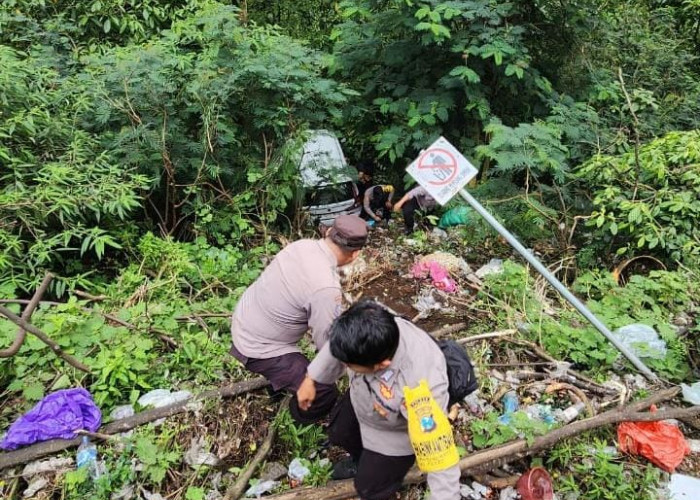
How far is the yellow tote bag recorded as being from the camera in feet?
6.03

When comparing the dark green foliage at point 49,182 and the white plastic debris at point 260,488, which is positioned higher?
the dark green foliage at point 49,182

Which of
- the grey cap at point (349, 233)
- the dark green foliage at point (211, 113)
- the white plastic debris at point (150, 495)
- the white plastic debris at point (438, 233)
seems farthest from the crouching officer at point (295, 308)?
the white plastic debris at point (438, 233)

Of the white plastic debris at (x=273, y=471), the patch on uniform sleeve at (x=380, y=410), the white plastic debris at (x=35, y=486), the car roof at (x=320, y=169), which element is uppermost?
the patch on uniform sleeve at (x=380, y=410)

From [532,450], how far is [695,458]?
1183 mm

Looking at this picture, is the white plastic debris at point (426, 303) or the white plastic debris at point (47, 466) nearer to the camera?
the white plastic debris at point (47, 466)

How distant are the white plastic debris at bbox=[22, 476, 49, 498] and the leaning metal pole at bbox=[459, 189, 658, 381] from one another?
304 centimetres

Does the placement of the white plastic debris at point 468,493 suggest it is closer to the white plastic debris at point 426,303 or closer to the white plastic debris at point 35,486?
the white plastic debris at point 426,303

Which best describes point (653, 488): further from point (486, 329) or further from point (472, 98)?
point (472, 98)

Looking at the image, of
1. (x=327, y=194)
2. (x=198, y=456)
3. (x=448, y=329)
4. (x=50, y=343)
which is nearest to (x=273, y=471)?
(x=198, y=456)

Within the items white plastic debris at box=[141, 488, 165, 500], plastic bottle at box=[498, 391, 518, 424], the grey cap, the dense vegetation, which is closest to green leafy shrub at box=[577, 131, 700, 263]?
the dense vegetation

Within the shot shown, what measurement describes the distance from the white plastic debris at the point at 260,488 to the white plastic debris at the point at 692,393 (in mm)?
2839

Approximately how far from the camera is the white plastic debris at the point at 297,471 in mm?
2865

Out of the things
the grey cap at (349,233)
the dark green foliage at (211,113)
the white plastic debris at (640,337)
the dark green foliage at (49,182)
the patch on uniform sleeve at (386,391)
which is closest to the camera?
the patch on uniform sleeve at (386,391)

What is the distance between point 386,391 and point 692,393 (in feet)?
8.26
